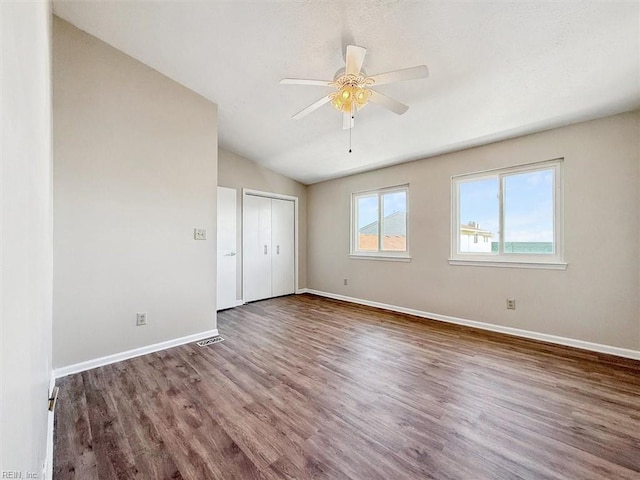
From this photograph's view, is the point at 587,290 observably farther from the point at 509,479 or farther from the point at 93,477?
the point at 93,477

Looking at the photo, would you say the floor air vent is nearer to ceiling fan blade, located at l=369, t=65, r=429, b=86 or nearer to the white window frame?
the white window frame

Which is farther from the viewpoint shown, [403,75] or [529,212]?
[529,212]

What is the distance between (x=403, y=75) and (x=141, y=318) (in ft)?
10.5

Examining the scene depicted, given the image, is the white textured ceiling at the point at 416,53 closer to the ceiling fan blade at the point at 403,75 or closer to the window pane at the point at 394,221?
the ceiling fan blade at the point at 403,75

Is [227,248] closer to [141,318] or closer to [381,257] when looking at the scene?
[141,318]

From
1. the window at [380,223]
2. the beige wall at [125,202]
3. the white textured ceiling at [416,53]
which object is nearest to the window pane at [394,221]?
the window at [380,223]

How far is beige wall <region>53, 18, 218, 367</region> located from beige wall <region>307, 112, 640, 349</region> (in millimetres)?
2953

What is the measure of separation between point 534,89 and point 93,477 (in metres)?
4.10

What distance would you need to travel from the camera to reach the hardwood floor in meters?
1.34

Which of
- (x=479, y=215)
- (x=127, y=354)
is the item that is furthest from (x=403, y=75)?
(x=127, y=354)

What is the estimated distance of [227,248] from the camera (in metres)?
4.43

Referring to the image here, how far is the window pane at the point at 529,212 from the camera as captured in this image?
9.95 ft

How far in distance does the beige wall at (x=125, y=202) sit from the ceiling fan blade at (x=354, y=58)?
202 cm

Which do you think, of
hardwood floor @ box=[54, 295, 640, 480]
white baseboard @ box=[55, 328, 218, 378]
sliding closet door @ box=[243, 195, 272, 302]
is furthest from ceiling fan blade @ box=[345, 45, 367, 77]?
sliding closet door @ box=[243, 195, 272, 302]
